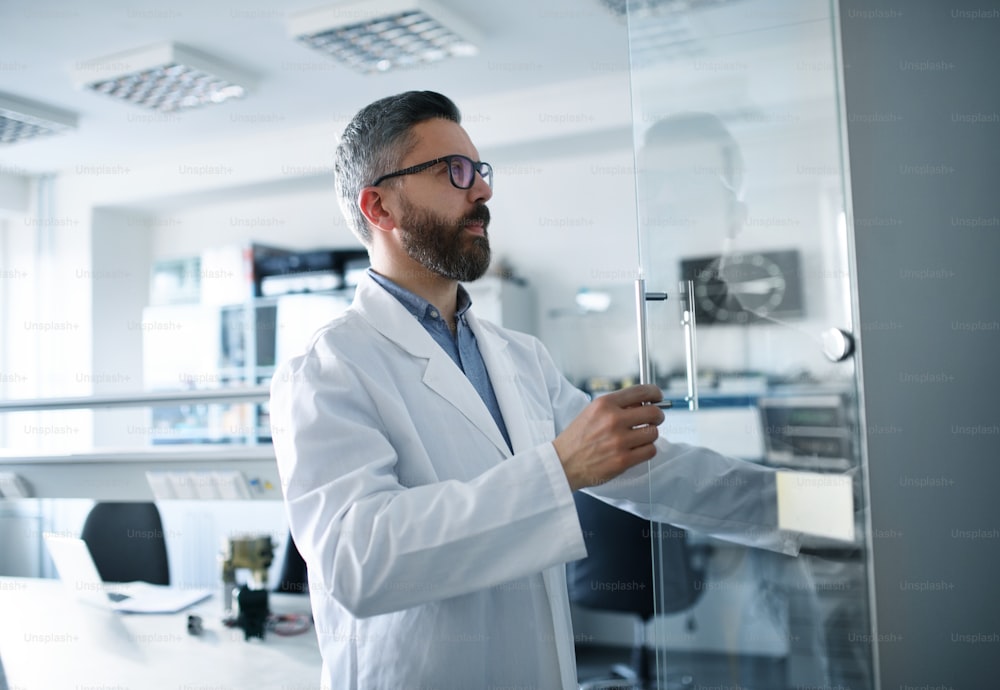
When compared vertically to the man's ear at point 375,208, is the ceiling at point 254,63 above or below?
above

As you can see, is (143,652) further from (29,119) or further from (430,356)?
(29,119)

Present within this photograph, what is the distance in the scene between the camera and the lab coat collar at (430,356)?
1.27m

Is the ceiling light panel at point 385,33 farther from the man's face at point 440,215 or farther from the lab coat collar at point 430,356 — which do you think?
the lab coat collar at point 430,356

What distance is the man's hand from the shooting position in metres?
0.99

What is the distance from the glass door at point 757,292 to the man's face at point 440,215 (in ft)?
0.99

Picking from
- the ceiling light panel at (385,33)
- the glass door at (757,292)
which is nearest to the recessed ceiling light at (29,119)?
the ceiling light panel at (385,33)

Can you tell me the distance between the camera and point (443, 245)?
132 cm

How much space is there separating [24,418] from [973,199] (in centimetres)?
557

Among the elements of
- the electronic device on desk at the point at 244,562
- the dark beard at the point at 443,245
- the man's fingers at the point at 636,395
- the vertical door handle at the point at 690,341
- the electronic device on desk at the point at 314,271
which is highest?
the electronic device on desk at the point at 314,271

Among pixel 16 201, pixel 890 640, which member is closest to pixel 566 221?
pixel 890 640

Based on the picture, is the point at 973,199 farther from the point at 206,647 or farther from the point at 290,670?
the point at 206,647

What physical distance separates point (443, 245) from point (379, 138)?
0.78 feet

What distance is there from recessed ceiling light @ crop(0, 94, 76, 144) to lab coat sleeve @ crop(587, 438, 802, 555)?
12.6ft

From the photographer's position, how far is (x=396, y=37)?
10.2ft
